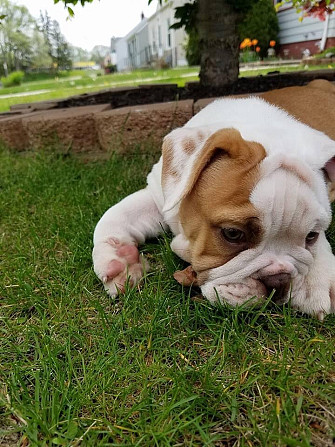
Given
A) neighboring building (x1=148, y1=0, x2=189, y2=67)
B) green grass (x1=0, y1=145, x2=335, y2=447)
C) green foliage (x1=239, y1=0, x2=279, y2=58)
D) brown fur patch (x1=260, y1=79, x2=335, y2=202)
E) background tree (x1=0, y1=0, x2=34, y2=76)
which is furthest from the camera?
background tree (x1=0, y1=0, x2=34, y2=76)

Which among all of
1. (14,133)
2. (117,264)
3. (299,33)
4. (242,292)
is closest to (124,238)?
(117,264)

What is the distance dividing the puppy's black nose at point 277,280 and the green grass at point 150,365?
10cm

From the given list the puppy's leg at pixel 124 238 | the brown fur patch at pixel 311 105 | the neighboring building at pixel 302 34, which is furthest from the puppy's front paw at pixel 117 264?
the neighboring building at pixel 302 34

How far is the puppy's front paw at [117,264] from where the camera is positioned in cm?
209

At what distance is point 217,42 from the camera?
4.30 metres

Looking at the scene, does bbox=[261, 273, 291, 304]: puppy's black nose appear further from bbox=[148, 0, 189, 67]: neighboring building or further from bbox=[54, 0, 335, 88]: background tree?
bbox=[148, 0, 189, 67]: neighboring building

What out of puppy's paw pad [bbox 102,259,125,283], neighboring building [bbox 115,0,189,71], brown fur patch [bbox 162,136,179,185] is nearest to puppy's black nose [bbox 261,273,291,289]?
brown fur patch [bbox 162,136,179,185]

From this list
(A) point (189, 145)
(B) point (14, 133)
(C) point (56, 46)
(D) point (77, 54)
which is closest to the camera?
(A) point (189, 145)

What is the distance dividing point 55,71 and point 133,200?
31.3 m

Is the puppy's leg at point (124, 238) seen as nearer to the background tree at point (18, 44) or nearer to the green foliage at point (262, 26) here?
the green foliage at point (262, 26)

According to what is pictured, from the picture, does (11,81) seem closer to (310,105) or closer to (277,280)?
(310,105)

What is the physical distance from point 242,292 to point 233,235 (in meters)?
0.24

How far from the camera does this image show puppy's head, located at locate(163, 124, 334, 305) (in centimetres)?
169

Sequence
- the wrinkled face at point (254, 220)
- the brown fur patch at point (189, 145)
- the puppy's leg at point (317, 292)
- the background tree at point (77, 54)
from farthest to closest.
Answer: the background tree at point (77, 54), the brown fur patch at point (189, 145), the puppy's leg at point (317, 292), the wrinkled face at point (254, 220)
